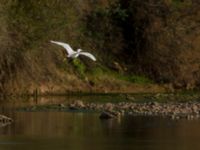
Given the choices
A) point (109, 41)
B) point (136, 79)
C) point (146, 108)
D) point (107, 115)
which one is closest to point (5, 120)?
point (107, 115)

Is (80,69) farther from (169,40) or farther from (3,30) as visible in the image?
(3,30)

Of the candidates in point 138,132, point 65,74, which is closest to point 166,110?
point 138,132

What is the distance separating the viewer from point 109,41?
4997 cm

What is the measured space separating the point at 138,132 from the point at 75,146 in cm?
369

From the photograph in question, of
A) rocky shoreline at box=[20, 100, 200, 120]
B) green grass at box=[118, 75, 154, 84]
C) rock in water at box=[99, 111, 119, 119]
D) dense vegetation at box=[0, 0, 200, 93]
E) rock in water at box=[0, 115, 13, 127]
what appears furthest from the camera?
green grass at box=[118, 75, 154, 84]

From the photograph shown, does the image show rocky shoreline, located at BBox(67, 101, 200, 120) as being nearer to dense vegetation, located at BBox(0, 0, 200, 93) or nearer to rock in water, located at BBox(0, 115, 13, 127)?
rock in water, located at BBox(0, 115, 13, 127)

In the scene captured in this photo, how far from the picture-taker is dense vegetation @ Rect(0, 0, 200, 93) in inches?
1647

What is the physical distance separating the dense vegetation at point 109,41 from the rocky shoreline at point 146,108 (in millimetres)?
4982

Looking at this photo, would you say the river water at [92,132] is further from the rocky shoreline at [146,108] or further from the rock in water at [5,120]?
the rocky shoreline at [146,108]

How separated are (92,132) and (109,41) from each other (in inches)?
863

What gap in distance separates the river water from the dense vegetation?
25.7 ft

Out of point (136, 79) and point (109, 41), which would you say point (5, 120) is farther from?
point (109, 41)

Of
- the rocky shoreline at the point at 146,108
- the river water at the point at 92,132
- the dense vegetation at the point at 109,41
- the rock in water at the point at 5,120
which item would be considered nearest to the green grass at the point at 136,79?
the dense vegetation at the point at 109,41

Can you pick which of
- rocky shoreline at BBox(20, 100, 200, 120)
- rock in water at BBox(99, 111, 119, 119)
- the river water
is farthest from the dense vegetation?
rock in water at BBox(99, 111, 119, 119)
